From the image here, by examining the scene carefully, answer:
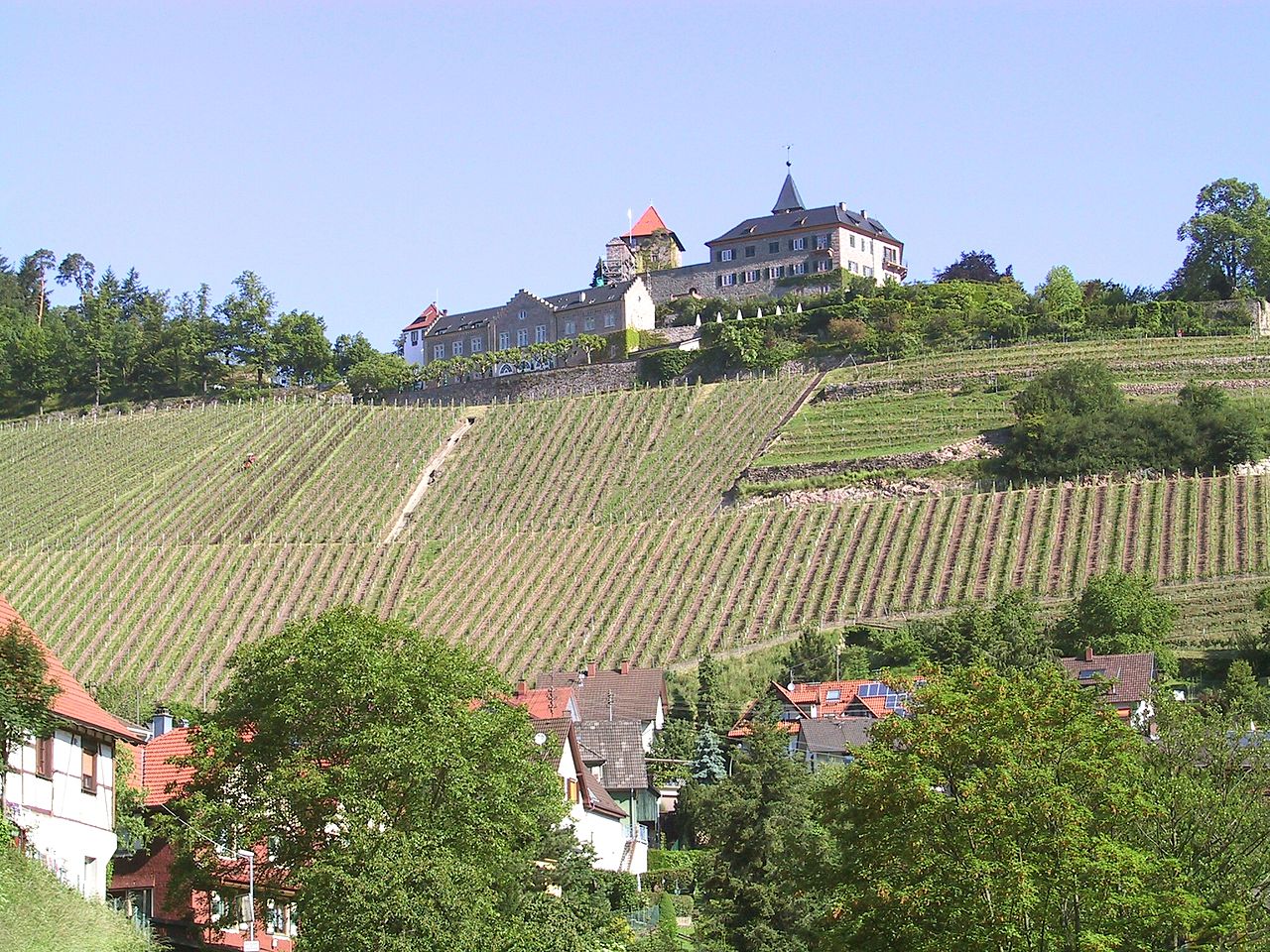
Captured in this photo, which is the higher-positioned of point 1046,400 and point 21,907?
point 1046,400

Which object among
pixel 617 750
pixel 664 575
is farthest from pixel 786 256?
pixel 617 750

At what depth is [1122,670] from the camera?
76250mm

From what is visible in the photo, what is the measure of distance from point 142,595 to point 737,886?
2430 inches

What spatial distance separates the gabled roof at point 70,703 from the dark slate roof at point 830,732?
3831cm

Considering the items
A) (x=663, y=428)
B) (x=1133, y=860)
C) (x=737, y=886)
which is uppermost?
(x=663, y=428)

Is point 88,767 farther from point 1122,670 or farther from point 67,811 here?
point 1122,670

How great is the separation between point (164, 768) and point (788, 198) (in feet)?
455

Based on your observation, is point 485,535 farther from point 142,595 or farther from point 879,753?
point 879,753

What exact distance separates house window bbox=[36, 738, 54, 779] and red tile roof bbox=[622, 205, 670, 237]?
154615 millimetres

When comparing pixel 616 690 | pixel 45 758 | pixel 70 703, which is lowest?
pixel 616 690

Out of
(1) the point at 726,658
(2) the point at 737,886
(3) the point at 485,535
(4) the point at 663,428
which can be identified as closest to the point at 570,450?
(4) the point at 663,428

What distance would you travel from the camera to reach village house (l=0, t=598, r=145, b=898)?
32.3 metres

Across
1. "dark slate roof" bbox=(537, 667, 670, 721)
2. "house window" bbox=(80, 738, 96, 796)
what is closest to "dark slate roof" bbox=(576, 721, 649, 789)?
"dark slate roof" bbox=(537, 667, 670, 721)

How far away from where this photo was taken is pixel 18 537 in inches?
4601
